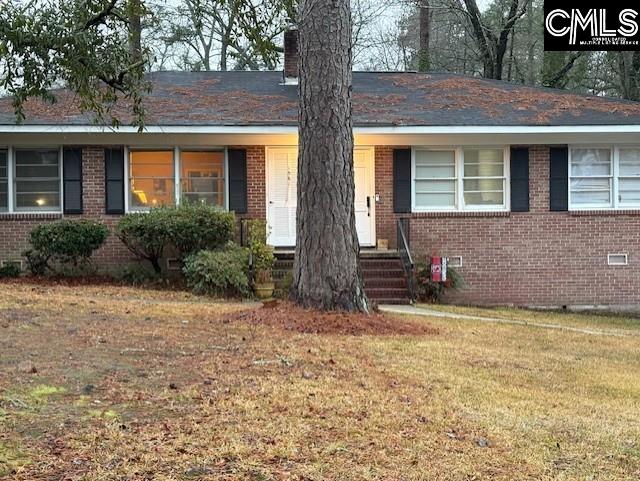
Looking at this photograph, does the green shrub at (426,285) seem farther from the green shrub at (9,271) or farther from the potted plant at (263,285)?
the green shrub at (9,271)

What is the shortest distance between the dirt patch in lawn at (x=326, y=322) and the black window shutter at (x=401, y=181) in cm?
576

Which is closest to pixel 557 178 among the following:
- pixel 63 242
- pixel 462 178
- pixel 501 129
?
pixel 501 129

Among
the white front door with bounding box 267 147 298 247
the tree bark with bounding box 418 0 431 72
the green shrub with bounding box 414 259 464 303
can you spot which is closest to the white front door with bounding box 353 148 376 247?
the white front door with bounding box 267 147 298 247

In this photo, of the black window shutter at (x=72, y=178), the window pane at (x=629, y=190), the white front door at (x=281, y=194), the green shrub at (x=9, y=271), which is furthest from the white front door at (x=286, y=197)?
the window pane at (x=629, y=190)

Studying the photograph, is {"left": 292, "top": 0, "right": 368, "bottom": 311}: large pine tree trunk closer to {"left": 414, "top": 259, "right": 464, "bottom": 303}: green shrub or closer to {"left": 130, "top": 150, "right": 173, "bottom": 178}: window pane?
{"left": 414, "top": 259, "right": 464, "bottom": 303}: green shrub

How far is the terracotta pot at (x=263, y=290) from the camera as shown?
1261 cm

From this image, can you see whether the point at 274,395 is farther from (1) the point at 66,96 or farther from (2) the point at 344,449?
(1) the point at 66,96

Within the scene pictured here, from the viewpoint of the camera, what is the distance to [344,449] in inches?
161

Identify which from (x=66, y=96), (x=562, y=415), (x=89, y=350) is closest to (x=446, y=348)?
(x=562, y=415)

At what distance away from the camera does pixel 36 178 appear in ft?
47.3

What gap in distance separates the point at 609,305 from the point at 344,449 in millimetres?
12014

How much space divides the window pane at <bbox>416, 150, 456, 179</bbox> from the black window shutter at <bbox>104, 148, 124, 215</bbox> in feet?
19.3

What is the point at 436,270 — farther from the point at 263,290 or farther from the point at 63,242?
the point at 63,242

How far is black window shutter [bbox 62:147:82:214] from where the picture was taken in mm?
14195
